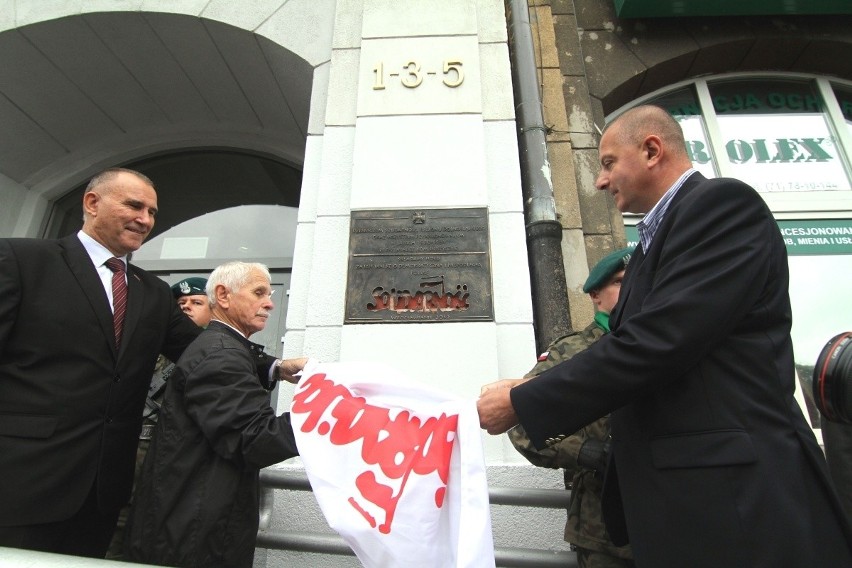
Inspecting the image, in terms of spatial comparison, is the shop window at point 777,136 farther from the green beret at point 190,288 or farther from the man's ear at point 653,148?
the green beret at point 190,288

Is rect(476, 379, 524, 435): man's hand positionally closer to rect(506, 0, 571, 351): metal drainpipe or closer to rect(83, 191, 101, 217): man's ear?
rect(506, 0, 571, 351): metal drainpipe

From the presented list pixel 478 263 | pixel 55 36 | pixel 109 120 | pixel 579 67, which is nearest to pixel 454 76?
pixel 478 263

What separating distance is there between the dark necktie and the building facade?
106 centimetres

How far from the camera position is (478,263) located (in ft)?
11.0

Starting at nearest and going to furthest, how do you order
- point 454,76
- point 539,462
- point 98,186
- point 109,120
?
1. point 539,462
2. point 98,186
3. point 454,76
4. point 109,120

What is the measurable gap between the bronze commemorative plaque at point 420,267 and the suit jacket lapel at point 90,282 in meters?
1.24

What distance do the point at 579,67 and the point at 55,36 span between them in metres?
4.50

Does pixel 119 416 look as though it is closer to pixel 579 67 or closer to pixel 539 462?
pixel 539 462

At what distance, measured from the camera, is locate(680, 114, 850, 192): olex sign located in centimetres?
546

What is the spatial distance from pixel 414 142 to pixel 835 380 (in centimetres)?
276

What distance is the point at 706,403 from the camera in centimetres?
155

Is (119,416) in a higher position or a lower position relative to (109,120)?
lower

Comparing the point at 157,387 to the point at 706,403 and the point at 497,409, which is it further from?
the point at 706,403

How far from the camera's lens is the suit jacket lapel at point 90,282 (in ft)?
7.98
